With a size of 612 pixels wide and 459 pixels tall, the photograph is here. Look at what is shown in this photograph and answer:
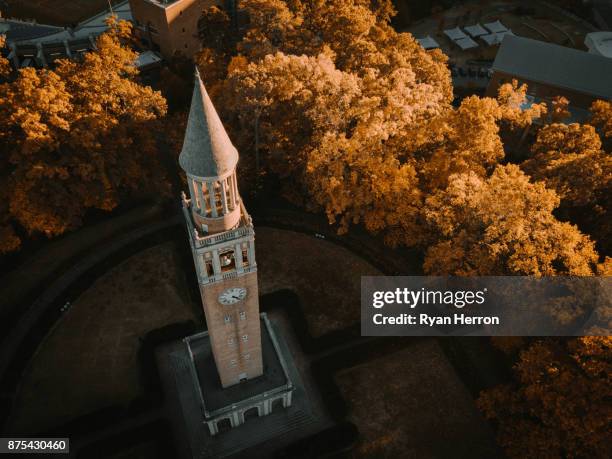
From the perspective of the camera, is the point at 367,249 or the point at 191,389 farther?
the point at 367,249

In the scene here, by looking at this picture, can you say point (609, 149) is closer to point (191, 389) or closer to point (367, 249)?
point (367, 249)

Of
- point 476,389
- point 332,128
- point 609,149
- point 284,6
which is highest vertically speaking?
point 284,6

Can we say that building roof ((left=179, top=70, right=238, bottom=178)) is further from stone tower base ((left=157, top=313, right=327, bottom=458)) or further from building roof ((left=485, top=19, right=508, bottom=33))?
building roof ((left=485, top=19, right=508, bottom=33))

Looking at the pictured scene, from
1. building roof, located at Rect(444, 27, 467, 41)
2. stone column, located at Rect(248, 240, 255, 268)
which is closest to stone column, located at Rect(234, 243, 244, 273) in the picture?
stone column, located at Rect(248, 240, 255, 268)

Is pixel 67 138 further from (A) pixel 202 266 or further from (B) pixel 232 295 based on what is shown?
(B) pixel 232 295

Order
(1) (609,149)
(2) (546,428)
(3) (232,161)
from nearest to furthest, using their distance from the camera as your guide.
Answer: (3) (232,161) < (2) (546,428) < (1) (609,149)

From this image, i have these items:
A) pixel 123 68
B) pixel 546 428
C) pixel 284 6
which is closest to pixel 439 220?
pixel 546 428

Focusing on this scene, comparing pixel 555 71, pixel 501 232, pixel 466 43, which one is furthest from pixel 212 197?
pixel 466 43
